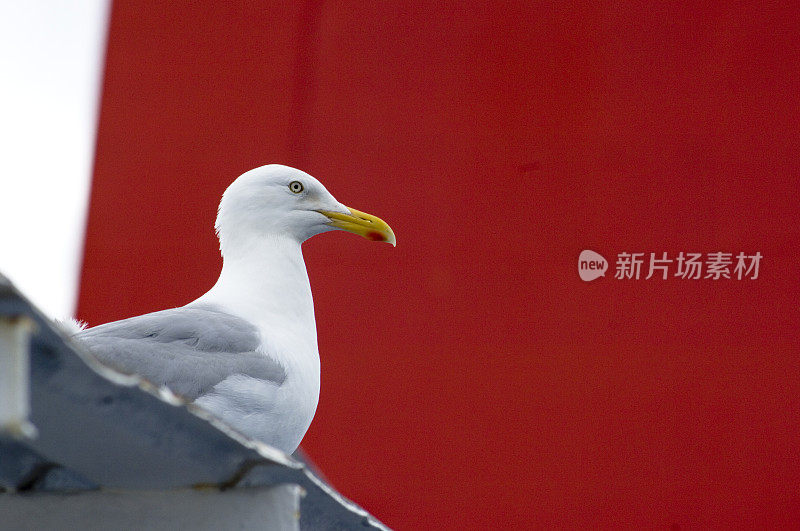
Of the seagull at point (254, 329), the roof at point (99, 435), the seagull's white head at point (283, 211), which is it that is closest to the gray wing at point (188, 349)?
the seagull at point (254, 329)

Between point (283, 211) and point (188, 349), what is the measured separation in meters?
0.34

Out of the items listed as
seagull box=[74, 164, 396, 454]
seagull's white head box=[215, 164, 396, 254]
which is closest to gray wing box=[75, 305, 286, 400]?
seagull box=[74, 164, 396, 454]

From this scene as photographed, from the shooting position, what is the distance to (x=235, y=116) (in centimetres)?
246

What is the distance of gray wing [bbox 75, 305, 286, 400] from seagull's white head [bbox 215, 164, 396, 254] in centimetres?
23

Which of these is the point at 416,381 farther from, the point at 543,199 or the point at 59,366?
the point at 59,366

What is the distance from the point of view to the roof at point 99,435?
0.29 metres

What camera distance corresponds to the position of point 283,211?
1.49 meters

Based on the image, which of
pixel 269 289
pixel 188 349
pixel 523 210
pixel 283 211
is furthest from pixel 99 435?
pixel 523 210

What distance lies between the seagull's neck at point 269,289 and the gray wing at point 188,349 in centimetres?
5

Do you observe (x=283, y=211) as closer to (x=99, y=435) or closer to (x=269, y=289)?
(x=269, y=289)

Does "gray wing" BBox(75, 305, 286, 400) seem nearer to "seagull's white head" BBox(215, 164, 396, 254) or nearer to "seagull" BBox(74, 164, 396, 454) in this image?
"seagull" BBox(74, 164, 396, 454)

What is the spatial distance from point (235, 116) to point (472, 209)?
0.75m

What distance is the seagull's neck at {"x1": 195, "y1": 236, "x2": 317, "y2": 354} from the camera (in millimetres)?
1360

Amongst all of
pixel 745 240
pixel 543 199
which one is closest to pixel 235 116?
pixel 543 199
